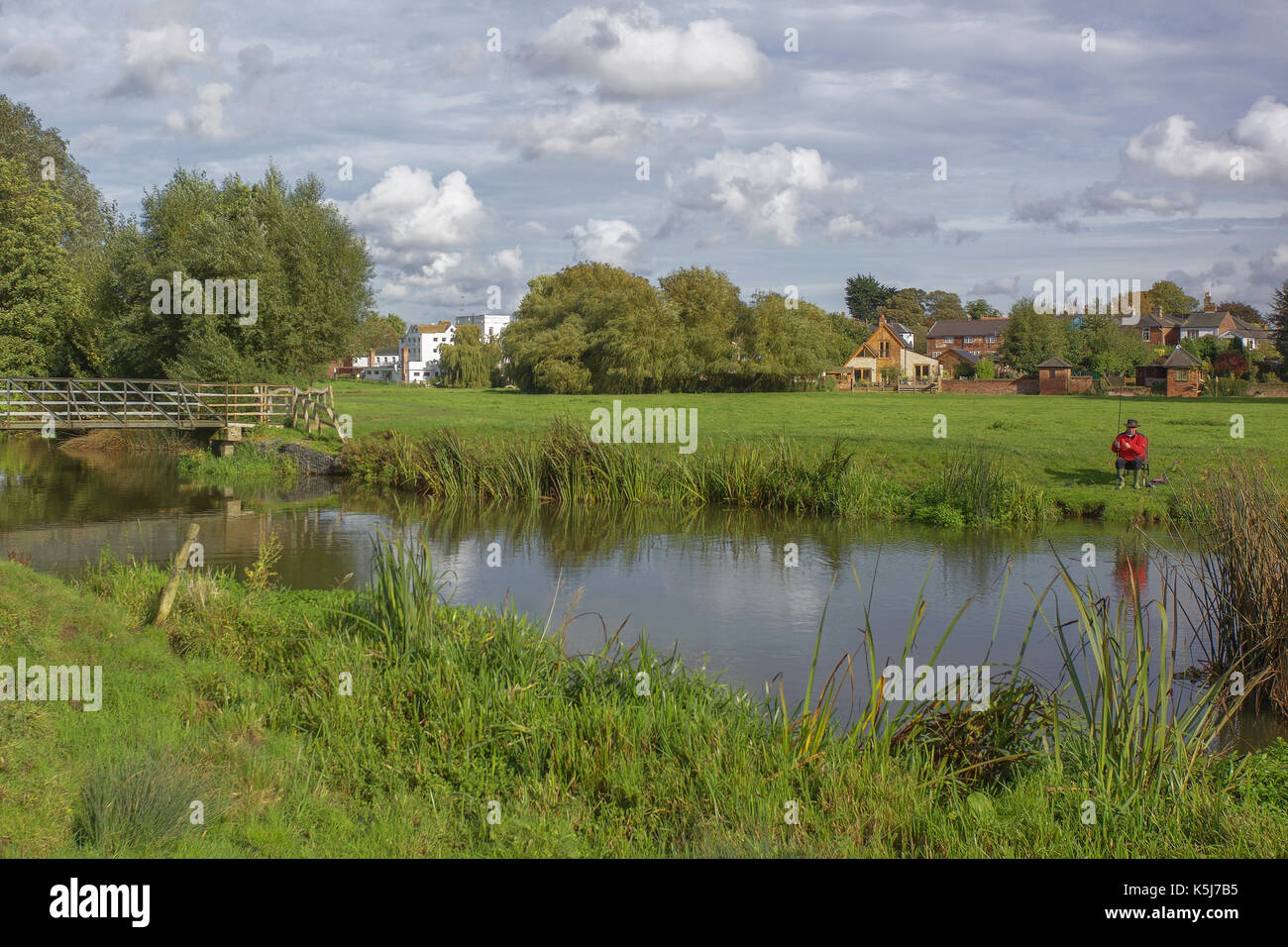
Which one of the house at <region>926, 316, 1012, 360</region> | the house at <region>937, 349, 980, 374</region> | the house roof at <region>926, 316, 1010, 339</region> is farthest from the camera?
the house roof at <region>926, 316, 1010, 339</region>

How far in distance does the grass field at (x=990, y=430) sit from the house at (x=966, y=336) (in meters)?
69.5

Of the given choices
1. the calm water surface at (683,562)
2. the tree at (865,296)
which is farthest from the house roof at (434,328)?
the calm water surface at (683,562)

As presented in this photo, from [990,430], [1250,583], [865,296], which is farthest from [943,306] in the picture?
[1250,583]

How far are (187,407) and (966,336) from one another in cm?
9980

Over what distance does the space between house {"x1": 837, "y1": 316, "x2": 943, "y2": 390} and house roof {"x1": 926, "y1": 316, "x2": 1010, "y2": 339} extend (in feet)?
60.9

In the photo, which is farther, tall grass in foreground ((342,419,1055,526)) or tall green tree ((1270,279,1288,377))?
tall green tree ((1270,279,1288,377))

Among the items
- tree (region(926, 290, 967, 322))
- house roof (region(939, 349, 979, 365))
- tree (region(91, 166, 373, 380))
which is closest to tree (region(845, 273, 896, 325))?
tree (region(926, 290, 967, 322))

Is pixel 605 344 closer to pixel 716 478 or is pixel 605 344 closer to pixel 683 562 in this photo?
pixel 716 478

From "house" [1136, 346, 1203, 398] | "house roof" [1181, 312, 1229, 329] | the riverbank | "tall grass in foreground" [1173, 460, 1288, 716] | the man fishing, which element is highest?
"house roof" [1181, 312, 1229, 329]

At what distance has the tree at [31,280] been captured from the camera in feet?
124

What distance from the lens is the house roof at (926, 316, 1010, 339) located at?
382ft

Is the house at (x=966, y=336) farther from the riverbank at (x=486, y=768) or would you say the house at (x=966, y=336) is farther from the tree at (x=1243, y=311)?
the riverbank at (x=486, y=768)

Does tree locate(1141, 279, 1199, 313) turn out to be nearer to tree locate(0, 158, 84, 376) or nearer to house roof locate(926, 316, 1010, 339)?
house roof locate(926, 316, 1010, 339)
